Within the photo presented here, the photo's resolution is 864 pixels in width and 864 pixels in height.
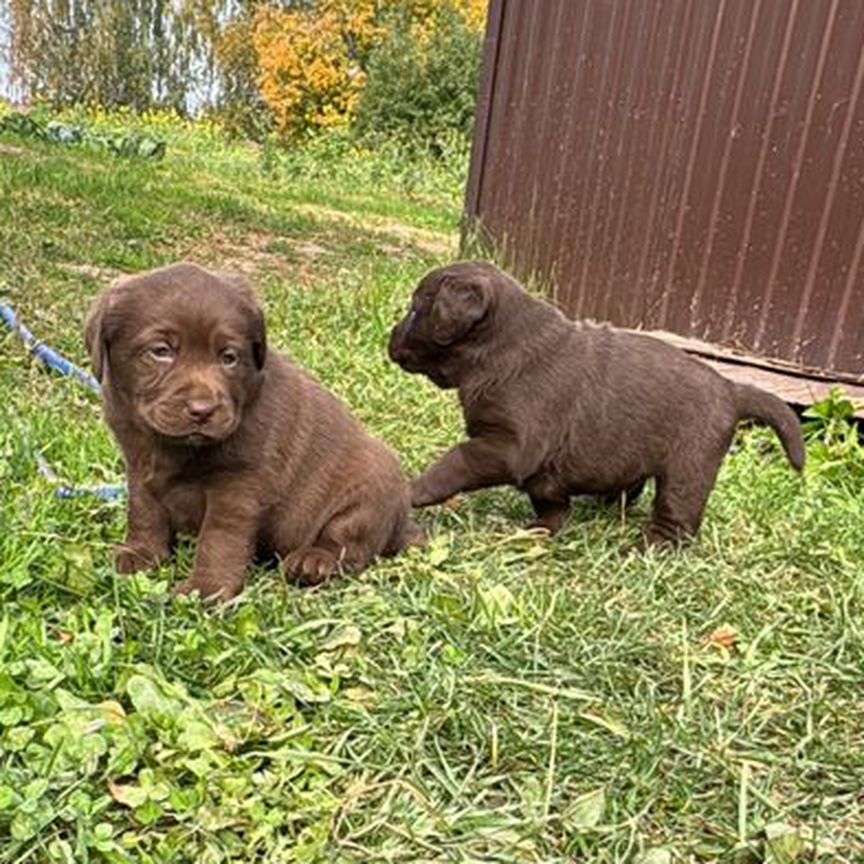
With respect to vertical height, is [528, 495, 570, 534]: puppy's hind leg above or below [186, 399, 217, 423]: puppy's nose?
below

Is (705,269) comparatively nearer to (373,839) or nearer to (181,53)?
(373,839)

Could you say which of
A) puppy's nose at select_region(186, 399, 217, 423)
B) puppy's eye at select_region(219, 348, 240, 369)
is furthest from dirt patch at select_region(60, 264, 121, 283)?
puppy's nose at select_region(186, 399, 217, 423)

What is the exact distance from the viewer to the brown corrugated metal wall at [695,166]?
20.0 ft

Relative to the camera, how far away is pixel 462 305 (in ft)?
12.7

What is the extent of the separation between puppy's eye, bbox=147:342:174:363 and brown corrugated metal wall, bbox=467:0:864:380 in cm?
456

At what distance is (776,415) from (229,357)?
7.69ft

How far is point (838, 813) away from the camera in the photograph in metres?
2.44

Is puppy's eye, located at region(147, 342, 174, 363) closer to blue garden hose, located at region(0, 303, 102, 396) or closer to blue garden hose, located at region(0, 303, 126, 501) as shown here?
blue garden hose, located at region(0, 303, 126, 501)

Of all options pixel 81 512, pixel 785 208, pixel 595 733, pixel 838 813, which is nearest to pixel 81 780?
pixel 595 733

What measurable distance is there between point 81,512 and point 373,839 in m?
1.66

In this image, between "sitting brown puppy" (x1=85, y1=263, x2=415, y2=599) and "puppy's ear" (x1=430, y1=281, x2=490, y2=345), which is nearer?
"sitting brown puppy" (x1=85, y1=263, x2=415, y2=599)

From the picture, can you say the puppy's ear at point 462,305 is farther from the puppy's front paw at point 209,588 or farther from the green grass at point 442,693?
the puppy's front paw at point 209,588

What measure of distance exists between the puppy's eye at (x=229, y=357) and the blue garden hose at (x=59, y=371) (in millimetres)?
895

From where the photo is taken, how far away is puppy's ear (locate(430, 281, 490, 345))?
3873 mm
